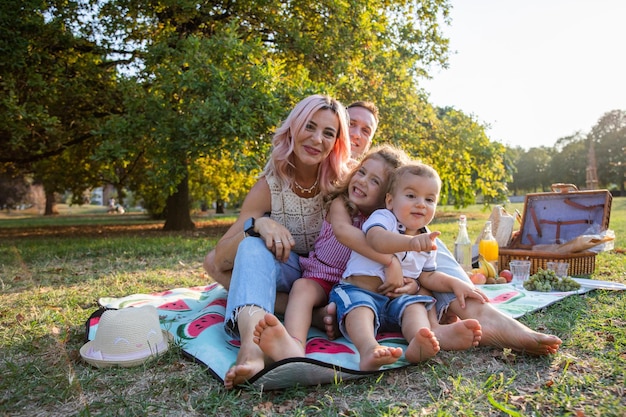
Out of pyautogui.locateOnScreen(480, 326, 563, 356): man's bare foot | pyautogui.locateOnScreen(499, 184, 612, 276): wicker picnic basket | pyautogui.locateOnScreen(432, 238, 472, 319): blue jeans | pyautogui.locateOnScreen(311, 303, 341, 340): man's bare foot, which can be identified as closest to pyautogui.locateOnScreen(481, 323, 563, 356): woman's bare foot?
pyautogui.locateOnScreen(480, 326, 563, 356): man's bare foot

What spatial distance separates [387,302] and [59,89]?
27.3ft

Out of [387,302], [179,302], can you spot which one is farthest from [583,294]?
[179,302]

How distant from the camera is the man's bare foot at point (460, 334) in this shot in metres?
1.98

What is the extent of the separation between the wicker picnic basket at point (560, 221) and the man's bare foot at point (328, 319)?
2729 millimetres

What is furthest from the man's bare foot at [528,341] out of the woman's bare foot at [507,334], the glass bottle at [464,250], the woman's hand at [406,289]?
the glass bottle at [464,250]

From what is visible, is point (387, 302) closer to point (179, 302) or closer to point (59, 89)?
point (179, 302)

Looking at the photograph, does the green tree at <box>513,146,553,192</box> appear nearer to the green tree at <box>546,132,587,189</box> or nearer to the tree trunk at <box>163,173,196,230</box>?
the green tree at <box>546,132,587,189</box>

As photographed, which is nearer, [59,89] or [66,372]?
[66,372]

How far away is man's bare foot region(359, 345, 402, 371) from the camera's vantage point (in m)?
1.80

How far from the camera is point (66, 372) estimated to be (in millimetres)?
2072

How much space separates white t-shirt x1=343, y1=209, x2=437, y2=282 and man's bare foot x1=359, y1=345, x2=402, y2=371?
19.3 inches

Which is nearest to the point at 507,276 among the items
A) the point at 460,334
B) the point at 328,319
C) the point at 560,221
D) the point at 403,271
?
the point at 560,221

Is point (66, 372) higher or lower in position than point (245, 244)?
lower

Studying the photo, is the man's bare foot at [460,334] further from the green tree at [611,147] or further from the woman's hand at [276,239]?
the green tree at [611,147]
